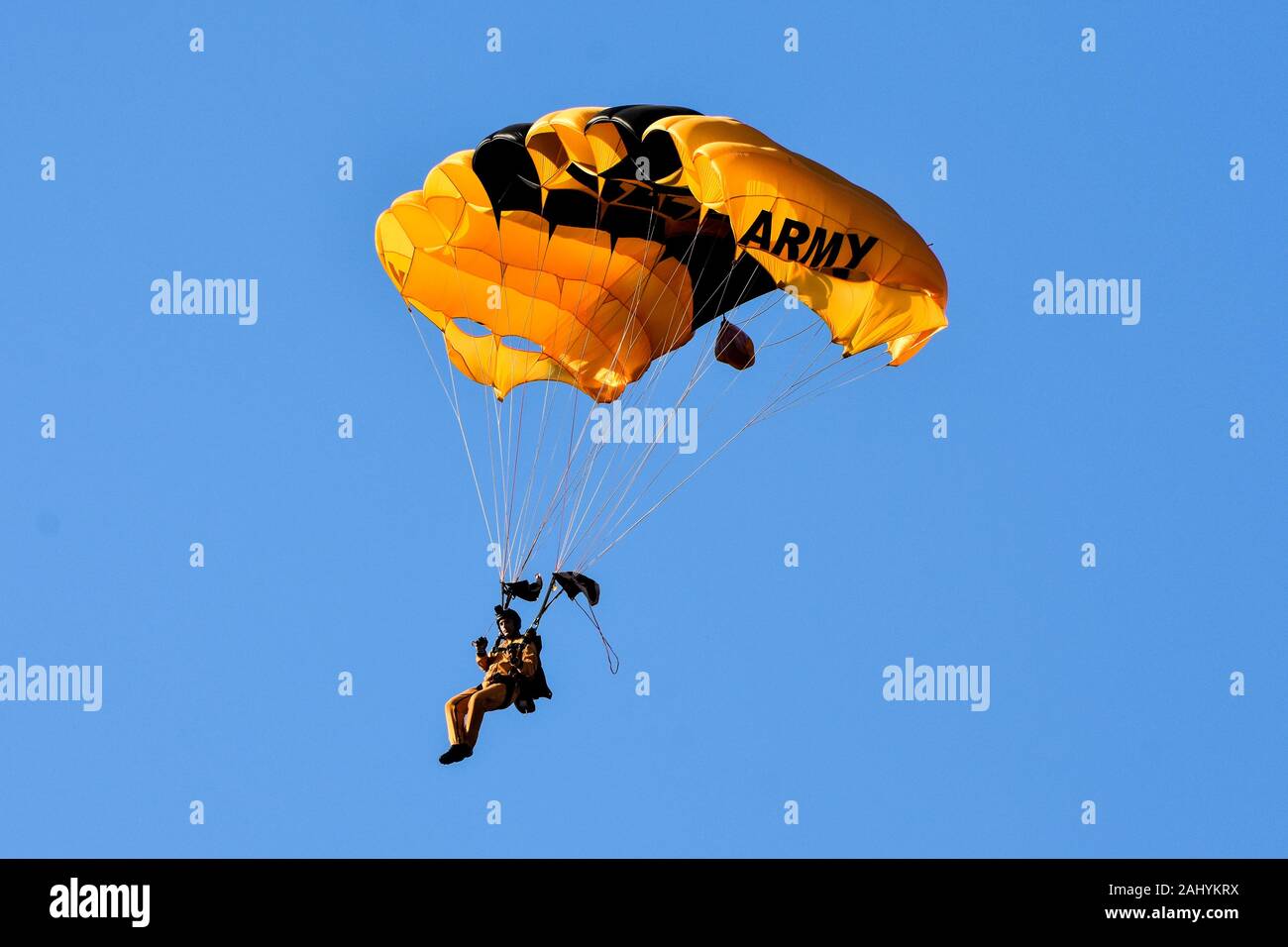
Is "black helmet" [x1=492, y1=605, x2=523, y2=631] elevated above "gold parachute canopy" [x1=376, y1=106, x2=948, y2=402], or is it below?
below

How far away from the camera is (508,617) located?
18.0 m

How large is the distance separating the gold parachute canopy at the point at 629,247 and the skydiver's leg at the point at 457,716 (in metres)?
4.24

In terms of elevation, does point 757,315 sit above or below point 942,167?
below

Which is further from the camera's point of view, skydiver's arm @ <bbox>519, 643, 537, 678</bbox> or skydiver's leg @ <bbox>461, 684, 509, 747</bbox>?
skydiver's arm @ <bbox>519, 643, 537, 678</bbox>

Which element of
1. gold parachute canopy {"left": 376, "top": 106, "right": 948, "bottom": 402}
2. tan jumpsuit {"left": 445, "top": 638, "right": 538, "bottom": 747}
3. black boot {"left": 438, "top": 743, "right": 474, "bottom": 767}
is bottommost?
black boot {"left": 438, "top": 743, "right": 474, "bottom": 767}

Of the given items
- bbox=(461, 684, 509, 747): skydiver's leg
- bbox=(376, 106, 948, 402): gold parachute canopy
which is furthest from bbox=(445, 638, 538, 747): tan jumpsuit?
bbox=(376, 106, 948, 402): gold parachute canopy

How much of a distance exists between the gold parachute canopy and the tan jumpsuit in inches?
144

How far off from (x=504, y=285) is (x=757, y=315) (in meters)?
2.35

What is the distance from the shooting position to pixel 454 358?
68.8 feet

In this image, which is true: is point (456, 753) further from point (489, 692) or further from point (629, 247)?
point (629, 247)

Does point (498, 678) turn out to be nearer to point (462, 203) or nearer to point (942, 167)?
point (462, 203)

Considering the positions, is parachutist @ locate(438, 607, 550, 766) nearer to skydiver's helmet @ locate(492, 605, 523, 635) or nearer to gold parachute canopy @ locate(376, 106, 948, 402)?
skydiver's helmet @ locate(492, 605, 523, 635)

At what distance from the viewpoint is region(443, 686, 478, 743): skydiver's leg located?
1725 centimetres
